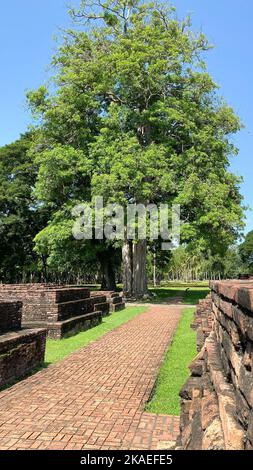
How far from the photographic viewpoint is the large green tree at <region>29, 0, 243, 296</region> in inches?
928

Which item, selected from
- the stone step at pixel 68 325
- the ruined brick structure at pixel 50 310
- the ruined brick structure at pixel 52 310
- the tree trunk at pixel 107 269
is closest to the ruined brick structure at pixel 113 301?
the stone step at pixel 68 325

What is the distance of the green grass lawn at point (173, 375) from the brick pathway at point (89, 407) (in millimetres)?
157

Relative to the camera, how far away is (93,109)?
27.2 meters

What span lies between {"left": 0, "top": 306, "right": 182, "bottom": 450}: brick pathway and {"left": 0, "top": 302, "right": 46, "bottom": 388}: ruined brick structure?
26 cm

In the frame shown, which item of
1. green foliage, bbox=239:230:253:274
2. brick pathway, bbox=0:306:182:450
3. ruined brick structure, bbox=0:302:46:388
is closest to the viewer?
brick pathway, bbox=0:306:182:450

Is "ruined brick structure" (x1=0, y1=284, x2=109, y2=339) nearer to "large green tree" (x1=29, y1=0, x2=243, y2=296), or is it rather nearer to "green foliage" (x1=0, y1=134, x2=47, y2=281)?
"large green tree" (x1=29, y1=0, x2=243, y2=296)

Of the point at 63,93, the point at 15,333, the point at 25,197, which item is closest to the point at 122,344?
the point at 15,333

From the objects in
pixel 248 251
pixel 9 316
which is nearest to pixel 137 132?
pixel 9 316

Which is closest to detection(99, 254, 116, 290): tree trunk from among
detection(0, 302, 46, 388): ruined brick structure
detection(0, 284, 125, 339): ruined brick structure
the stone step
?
the stone step

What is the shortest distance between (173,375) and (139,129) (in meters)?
21.9

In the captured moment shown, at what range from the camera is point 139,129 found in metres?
27.5

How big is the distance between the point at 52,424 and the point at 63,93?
78.4ft

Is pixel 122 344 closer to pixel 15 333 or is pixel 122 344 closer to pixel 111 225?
pixel 15 333
